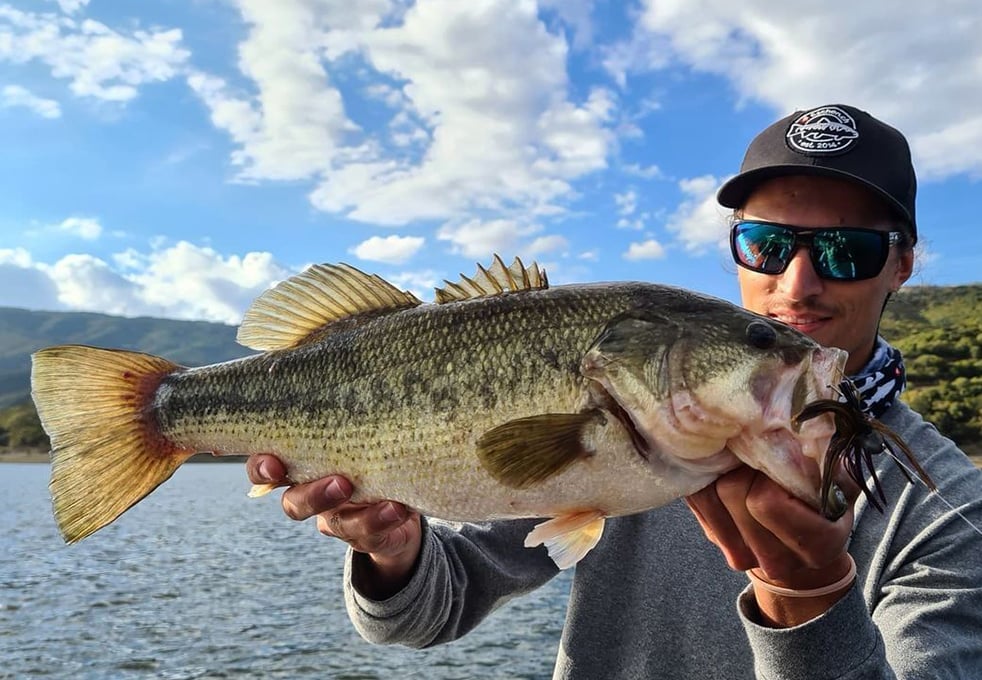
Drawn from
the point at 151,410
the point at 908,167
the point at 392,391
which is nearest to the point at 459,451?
the point at 392,391

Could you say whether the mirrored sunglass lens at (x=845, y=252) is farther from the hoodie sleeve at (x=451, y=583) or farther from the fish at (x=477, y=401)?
the hoodie sleeve at (x=451, y=583)

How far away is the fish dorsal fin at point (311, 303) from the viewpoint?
326 centimetres

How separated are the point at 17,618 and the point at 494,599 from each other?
18.8 m

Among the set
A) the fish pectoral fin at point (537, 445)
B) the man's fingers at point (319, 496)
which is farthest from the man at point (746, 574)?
the fish pectoral fin at point (537, 445)

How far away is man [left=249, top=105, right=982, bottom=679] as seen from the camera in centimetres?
303

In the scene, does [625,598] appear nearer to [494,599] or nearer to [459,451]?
[494,599]

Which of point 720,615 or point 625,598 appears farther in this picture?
point 625,598

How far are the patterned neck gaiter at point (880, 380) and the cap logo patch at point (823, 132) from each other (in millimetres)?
1094

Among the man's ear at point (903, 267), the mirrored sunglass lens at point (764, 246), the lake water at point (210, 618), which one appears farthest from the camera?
the lake water at point (210, 618)

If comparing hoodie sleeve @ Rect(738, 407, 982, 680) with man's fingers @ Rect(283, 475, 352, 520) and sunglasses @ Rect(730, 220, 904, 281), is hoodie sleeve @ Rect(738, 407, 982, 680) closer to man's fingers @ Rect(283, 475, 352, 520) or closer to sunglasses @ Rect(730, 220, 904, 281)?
sunglasses @ Rect(730, 220, 904, 281)

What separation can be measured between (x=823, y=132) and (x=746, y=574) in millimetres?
2161

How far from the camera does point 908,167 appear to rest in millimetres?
3660

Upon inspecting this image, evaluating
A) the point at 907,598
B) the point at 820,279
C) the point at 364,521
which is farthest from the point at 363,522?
the point at 820,279

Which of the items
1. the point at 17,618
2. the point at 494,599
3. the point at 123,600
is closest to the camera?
the point at 494,599
